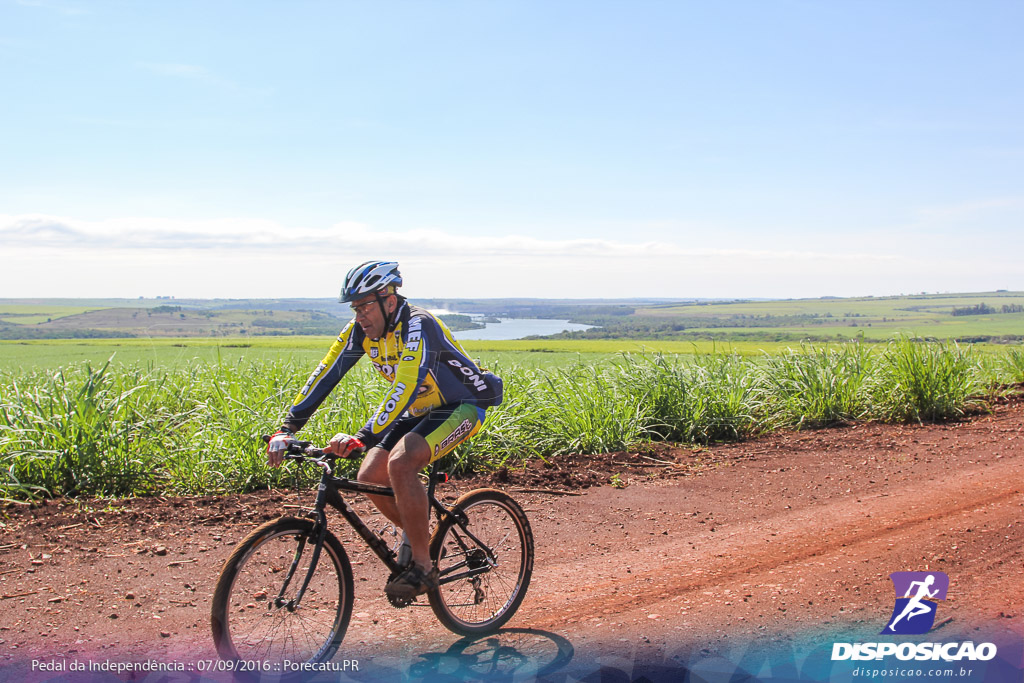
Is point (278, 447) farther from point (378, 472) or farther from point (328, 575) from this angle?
point (328, 575)

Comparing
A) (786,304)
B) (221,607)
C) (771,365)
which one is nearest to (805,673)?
(221,607)

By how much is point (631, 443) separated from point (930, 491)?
3.16 metres

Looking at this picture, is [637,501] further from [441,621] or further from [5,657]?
[5,657]

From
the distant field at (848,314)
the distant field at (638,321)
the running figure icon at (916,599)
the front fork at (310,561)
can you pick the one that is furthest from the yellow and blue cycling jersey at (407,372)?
the distant field at (848,314)

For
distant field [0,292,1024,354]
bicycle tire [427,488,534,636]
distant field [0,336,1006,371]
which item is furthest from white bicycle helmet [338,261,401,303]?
distant field [0,292,1024,354]

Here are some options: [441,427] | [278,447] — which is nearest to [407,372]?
[441,427]

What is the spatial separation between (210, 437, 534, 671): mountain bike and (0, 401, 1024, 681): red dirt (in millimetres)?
222

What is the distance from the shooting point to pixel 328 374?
4.08m

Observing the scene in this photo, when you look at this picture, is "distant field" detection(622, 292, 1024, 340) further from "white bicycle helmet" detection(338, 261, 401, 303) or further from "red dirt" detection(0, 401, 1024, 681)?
"white bicycle helmet" detection(338, 261, 401, 303)

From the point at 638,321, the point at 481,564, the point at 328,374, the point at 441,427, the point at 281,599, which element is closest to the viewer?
the point at 281,599

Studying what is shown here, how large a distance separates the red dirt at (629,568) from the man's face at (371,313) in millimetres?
1704

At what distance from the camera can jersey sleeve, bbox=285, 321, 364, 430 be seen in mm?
3959

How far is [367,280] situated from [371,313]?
18cm

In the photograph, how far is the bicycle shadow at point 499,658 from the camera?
366cm
